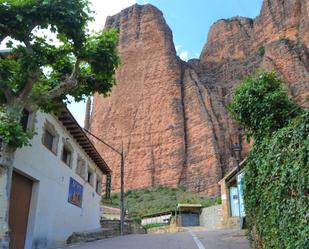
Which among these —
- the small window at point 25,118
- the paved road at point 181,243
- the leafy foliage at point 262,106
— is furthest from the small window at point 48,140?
the leafy foliage at point 262,106

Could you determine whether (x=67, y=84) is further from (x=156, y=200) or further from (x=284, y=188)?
(x=156, y=200)

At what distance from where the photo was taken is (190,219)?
145 ft

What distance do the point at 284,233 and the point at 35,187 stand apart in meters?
11.1

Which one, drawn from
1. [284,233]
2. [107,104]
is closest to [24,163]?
[284,233]

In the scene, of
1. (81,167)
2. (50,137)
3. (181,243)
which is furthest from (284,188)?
(81,167)

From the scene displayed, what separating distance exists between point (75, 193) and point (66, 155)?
2416 mm

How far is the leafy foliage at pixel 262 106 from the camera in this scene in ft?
30.7

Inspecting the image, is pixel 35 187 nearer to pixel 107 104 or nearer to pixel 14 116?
pixel 14 116

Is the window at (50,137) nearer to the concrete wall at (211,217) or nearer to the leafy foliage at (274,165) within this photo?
the leafy foliage at (274,165)

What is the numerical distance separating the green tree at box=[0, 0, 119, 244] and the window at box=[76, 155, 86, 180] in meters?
10.0

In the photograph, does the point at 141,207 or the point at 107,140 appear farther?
the point at 107,140

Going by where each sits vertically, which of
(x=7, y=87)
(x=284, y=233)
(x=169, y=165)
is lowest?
(x=284, y=233)

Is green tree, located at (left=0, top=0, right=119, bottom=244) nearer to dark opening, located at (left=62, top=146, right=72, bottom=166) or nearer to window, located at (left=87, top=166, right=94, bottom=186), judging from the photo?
dark opening, located at (left=62, top=146, right=72, bottom=166)

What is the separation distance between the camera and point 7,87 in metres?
9.86
